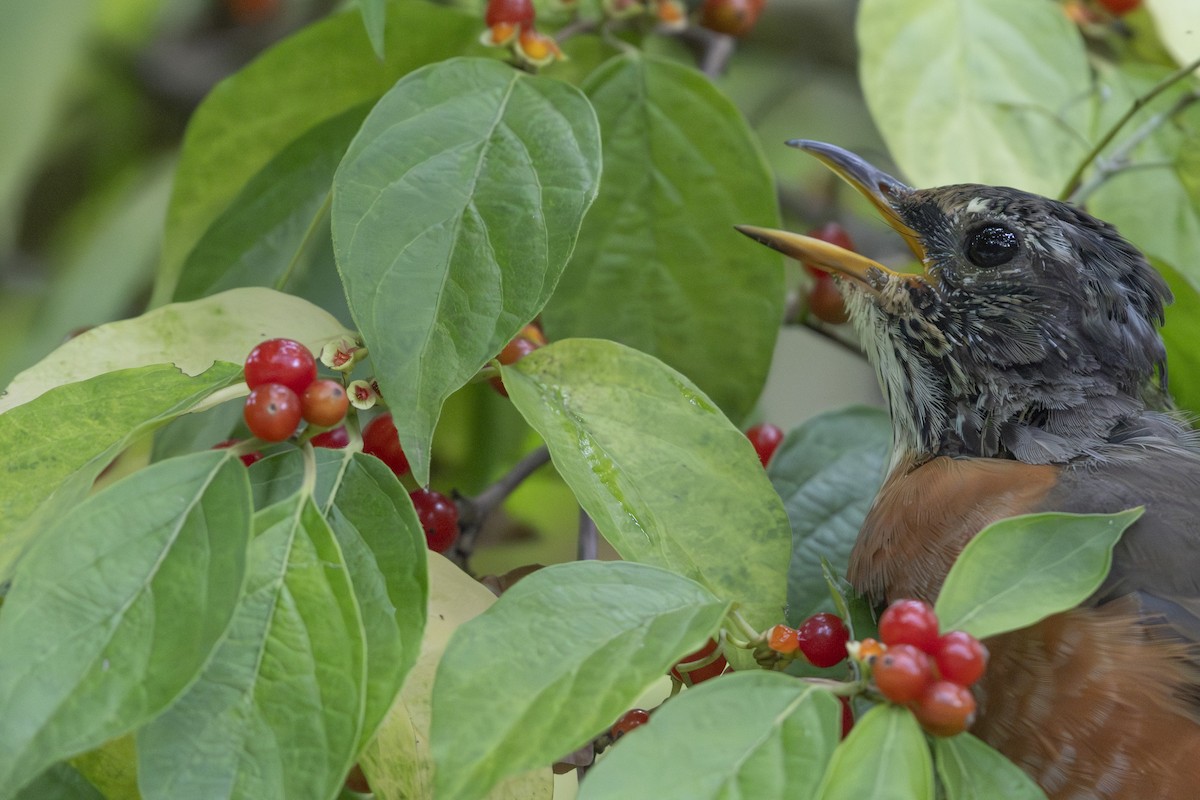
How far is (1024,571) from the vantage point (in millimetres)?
907

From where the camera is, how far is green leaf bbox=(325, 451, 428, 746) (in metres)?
0.88

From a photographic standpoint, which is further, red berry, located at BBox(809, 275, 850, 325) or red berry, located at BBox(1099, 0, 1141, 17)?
red berry, located at BBox(1099, 0, 1141, 17)

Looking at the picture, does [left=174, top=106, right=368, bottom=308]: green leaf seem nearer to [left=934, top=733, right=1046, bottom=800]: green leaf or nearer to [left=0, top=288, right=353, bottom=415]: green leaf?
[left=0, top=288, right=353, bottom=415]: green leaf

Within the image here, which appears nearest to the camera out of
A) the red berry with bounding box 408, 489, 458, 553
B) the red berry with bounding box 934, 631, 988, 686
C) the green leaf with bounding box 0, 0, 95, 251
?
the red berry with bounding box 934, 631, 988, 686

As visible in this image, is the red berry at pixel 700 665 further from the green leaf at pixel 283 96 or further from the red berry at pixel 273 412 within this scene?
the green leaf at pixel 283 96

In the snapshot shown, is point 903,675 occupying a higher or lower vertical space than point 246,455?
higher

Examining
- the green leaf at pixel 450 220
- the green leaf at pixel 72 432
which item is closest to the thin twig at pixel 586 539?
the green leaf at pixel 450 220

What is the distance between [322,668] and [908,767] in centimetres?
41

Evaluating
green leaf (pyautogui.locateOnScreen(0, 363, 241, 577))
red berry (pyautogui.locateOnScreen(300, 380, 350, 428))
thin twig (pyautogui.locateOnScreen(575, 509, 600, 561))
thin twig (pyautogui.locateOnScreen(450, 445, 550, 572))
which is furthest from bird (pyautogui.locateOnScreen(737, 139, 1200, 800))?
green leaf (pyautogui.locateOnScreen(0, 363, 241, 577))

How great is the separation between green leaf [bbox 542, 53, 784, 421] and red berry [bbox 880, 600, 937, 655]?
2.19 ft

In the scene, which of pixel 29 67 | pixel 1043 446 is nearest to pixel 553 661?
pixel 1043 446

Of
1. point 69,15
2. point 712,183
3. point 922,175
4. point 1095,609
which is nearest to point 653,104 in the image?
point 712,183

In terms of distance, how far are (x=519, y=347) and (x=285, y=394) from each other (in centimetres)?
37

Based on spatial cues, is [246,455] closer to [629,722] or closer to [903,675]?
[629,722]
